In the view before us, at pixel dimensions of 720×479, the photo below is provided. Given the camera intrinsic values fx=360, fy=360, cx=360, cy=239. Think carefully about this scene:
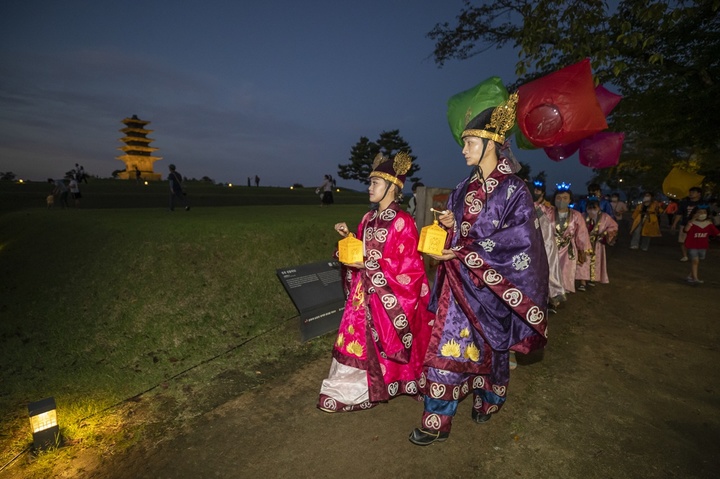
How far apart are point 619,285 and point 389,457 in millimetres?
7633

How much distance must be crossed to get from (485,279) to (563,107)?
9.25 feet

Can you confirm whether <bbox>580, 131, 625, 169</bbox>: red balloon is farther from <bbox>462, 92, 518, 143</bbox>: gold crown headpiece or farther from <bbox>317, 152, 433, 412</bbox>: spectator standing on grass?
<bbox>317, 152, 433, 412</bbox>: spectator standing on grass

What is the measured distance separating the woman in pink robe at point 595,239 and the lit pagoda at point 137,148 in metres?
49.0

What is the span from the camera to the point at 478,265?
2.60 m

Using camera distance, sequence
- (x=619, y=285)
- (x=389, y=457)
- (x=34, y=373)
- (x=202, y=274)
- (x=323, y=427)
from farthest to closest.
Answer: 1. (x=619, y=285)
2. (x=202, y=274)
3. (x=34, y=373)
4. (x=323, y=427)
5. (x=389, y=457)

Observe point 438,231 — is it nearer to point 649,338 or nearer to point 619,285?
point 649,338

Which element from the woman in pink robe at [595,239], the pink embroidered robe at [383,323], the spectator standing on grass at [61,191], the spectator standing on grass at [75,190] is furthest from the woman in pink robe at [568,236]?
the spectator standing on grass at [75,190]

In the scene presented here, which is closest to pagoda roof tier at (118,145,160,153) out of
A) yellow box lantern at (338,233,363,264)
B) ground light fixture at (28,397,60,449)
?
ground light fixture at (28,397,60,449)

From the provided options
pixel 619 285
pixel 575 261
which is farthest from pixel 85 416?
pixel 619 285

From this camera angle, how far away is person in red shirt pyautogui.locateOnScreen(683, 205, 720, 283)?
761 centimetres

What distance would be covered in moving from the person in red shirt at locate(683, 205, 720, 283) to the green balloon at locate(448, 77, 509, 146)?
635 cm

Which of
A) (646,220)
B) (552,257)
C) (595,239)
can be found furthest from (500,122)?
(646,220)

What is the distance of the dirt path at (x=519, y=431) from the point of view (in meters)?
2.62

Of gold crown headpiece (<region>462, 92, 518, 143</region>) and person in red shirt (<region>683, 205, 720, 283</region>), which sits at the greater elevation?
gold crown headpiece (<region>462, 92, 518, 143</region>)
